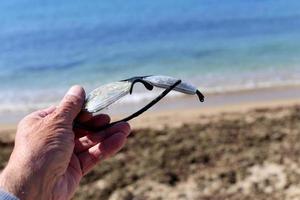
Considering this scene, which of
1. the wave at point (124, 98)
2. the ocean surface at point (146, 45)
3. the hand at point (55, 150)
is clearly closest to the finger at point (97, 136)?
the hand at point (55, 150)

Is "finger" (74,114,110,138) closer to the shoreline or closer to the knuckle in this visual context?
the knuckle

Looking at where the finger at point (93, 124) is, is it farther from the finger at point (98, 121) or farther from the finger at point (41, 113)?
the finger at point (41, 113)

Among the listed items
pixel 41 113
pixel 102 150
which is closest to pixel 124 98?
pixel 102 150

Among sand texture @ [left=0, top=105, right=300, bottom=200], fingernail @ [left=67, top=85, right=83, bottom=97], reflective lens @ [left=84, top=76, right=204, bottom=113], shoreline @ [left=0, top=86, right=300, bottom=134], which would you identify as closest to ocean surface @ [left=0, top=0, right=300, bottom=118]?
shoreline @ [left=0, top=86, right=300, bottom=134]

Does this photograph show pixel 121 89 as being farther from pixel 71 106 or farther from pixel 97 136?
pixel 97 136

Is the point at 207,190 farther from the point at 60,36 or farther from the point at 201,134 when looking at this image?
the point at 60,36
